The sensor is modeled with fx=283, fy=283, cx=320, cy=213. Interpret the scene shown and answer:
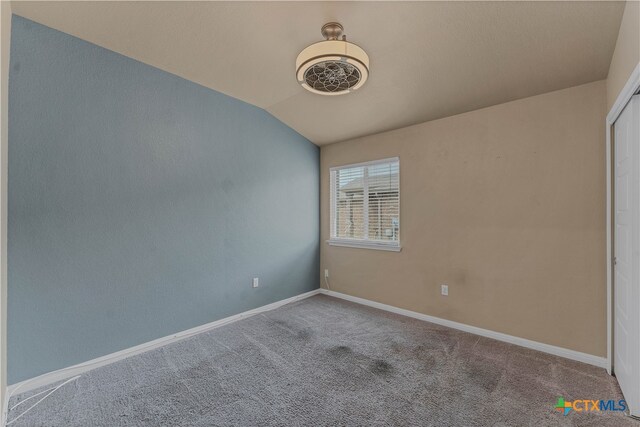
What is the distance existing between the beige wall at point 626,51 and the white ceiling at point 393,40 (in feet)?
0.24

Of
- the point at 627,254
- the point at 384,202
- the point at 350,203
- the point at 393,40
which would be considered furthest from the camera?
the point at 350,203

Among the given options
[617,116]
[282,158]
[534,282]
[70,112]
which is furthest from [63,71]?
[534,282]

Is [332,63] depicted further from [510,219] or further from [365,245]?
[365,245]

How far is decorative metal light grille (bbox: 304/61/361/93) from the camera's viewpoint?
6.46 ft

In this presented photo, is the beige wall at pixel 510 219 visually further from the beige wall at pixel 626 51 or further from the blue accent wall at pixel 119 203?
the blue accent wall at pixel 119 203

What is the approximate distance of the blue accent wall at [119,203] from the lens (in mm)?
2041

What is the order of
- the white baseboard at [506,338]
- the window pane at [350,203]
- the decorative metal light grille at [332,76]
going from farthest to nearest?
the window pane at [350,203], the white baseboard at [506,338], the decorative metal light grille at [332,76]

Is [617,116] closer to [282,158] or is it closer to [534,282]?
[534,282]

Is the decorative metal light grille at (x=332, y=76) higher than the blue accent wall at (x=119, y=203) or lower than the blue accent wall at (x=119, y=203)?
higher

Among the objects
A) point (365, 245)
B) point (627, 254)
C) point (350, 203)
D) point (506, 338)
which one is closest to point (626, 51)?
point (627, 254)

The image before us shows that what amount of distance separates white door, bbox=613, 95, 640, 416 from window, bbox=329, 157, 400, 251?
1.90 meters

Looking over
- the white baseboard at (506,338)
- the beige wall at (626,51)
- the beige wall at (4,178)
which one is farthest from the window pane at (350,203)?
the beige wall at (4,178)

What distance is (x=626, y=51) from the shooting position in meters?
1.68

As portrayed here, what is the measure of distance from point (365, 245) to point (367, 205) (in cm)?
56
